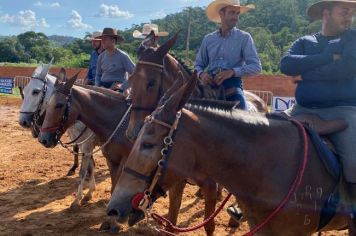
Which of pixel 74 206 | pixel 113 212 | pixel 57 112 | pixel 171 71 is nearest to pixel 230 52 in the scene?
pixel 171 71

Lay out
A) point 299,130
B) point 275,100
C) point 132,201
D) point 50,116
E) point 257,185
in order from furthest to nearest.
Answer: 1. point 275,100
2. point 50,116
3. point 299,130
4. point 257,185
5. point 132,201

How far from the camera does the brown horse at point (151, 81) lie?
4.40 metres

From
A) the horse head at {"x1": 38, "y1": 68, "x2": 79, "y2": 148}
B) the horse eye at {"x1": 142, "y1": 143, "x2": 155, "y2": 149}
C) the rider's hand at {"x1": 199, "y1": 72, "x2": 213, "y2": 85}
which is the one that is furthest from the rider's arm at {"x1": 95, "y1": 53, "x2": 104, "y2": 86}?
the horse eye at {"x1": 142, "y1": 143, "x2": 155, "y2": 149}

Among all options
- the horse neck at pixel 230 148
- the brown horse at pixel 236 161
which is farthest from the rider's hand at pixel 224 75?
the horse neck at pixel 230 148

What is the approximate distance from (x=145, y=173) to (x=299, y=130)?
1.24m

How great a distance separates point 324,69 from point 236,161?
1.12 meters

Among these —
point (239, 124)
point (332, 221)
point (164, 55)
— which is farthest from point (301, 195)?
point (164, 55)

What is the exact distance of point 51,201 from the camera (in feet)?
23.8

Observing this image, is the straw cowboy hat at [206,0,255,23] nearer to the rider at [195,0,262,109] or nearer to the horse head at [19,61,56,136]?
the rider at [195,0,262,109]

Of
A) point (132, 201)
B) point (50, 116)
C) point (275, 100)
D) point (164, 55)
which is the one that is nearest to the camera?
point (132, 201)

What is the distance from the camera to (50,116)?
19.6 feet

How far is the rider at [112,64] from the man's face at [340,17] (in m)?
4.36

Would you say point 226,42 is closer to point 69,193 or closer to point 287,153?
point 287,153

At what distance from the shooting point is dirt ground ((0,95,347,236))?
5887 mm
